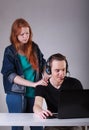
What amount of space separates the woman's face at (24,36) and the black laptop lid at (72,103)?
1.27 metres

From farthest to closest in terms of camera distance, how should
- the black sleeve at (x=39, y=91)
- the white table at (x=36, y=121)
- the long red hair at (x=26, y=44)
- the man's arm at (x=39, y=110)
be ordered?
1. the long red hair at (x=26, y=44)
2. the black sleeve at (x=39, y=91)
3. the man's arm at (x=39, y=110)
4. the white table at (x=36, y=121)

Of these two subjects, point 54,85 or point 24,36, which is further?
point 24,36

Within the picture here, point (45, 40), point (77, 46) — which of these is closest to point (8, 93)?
point (45, 40)

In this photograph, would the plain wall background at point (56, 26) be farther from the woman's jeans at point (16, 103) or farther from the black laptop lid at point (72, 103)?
the black laptop lid at point (72, 103)

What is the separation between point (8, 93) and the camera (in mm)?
3156

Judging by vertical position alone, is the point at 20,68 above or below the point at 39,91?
above

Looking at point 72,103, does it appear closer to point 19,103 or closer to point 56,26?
point 19,103

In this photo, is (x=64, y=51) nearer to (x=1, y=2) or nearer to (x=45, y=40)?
(x=45, y=40)

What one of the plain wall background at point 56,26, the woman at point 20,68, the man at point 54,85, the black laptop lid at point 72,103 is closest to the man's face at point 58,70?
the man at point 54,85

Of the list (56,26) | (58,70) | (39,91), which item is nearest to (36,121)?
(39,91)

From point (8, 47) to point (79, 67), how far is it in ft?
2.89

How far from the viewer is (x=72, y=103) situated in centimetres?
204

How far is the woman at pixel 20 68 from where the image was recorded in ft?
10.1

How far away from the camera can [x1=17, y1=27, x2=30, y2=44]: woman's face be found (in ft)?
10.3
